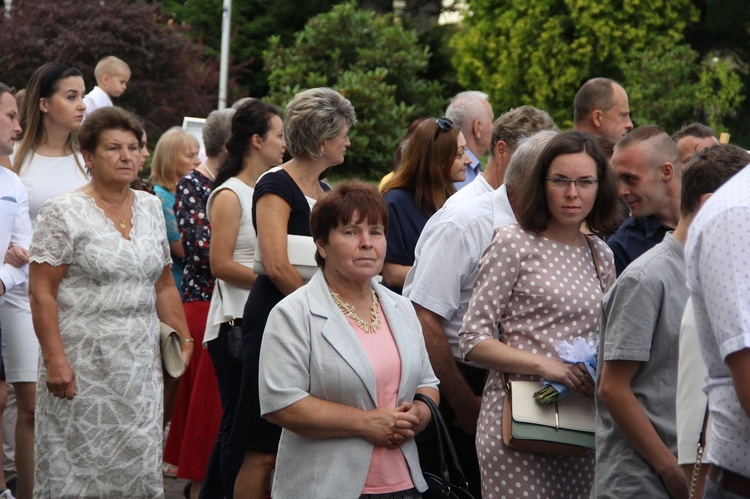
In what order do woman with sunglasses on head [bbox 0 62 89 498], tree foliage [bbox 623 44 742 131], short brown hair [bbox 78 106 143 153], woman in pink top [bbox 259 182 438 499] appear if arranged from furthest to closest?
tree foliage [bbox 623 44 742 131] < woman with sunglasses on head [bbox 0 62 89 498] < short brown hair [bbox 78 106 143 153] < woman in pink top [bbox 259 182 438 499]

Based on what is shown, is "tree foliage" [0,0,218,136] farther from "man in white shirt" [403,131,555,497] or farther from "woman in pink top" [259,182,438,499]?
"woman in pink top" [259,182,438,499]

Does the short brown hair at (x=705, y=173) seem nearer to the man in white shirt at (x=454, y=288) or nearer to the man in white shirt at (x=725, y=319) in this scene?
the man in white shirt at (x=725, y=319)

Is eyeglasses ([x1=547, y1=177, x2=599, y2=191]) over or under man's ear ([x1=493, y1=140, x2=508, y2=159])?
under

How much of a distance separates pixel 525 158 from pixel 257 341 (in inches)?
65.3

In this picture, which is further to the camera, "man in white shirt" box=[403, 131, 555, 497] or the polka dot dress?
"man in white shirt" box=[403, 131, 555, 497]

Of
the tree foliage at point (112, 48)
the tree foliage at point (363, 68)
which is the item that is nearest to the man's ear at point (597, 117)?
the tree foliage at point (363, 68)

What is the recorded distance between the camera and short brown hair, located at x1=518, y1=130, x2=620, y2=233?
191 inches

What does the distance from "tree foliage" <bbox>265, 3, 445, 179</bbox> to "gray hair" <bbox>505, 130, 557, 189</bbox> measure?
13.5m

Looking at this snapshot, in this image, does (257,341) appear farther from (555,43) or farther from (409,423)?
(555,43)

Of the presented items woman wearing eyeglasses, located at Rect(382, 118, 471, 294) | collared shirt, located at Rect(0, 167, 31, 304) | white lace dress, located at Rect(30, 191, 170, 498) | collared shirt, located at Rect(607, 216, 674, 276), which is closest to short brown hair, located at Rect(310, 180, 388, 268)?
collared shirt, located at Rect(607, 216, 674, 276)

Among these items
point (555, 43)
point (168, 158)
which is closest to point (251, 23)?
point (555, 43)

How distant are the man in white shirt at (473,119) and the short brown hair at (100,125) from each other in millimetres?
3102

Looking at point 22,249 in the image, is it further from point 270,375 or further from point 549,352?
point 549,352

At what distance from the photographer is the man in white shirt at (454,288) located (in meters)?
5.38
